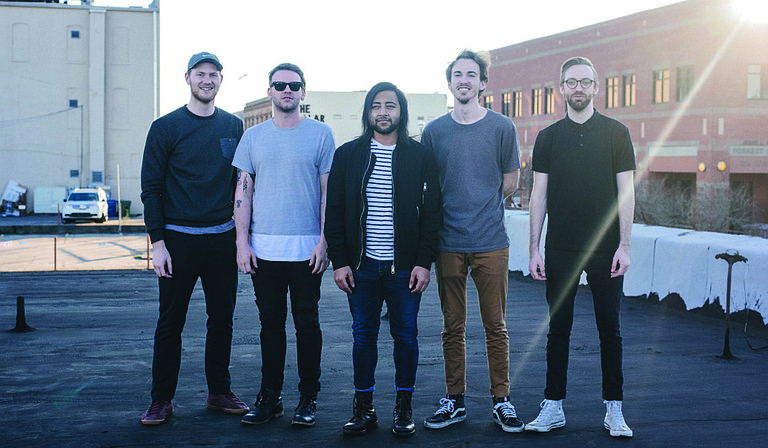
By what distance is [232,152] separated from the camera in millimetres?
5117

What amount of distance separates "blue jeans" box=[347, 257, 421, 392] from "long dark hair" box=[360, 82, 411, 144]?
75 centimetres

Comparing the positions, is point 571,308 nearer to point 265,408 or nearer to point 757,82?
point 265,408

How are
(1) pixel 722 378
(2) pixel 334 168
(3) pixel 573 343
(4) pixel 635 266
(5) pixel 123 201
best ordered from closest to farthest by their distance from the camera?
(2) pixel 334 168 < (1) pixel 722 378 < (3) pixel 573 343 < (4) pixel 635 266 < (5) pixel 123 201

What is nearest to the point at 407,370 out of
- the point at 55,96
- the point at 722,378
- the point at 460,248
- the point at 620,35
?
the point at 460,248

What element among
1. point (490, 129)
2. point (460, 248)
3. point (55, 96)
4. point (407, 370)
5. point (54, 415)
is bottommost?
point (54, 415)

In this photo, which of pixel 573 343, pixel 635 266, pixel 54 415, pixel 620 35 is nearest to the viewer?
pixel 54 415

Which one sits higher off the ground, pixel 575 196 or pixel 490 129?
pixel 490 129

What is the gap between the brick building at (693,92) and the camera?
3312 cm

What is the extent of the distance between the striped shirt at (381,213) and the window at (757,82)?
109 ft

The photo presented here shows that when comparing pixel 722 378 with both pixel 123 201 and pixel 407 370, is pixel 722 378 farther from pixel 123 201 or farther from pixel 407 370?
pixel 123 201

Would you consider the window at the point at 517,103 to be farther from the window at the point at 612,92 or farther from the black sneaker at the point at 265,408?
the black sneaker at the point at 265,408

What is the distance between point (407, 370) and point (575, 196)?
58.5 inches

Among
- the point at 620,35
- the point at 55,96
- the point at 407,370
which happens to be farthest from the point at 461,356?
the point at 55,96

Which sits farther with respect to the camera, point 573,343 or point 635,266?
point 635,266
